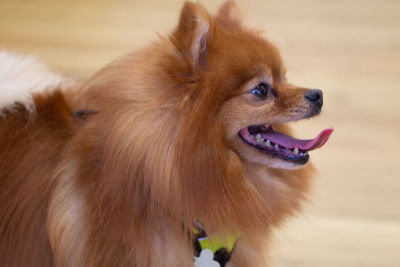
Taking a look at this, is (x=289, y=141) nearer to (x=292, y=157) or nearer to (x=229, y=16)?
(x=292, y=157)

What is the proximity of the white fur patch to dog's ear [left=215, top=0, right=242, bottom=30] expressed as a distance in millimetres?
557

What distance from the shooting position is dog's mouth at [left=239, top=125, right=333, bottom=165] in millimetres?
1156

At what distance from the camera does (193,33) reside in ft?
3.41

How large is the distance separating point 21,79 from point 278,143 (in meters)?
0.78

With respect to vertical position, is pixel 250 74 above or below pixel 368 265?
above

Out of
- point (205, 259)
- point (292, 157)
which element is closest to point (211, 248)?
point (205, 259)

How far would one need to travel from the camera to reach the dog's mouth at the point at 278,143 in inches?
45.5

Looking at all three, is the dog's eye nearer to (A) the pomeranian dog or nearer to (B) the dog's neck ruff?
(A) the pomeranian dog

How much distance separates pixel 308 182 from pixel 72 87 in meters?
0.77

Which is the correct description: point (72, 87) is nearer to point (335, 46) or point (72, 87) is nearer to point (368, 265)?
point (368, 265)

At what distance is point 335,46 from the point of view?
2711 millimetres

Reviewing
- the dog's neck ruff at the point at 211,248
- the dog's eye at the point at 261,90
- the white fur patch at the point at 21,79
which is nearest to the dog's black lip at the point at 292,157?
the dog's eye at the point at 261,90

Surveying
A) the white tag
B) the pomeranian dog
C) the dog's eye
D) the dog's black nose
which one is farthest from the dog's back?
the dog's black nose

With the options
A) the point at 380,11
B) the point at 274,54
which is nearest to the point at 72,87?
the point at 274,54
